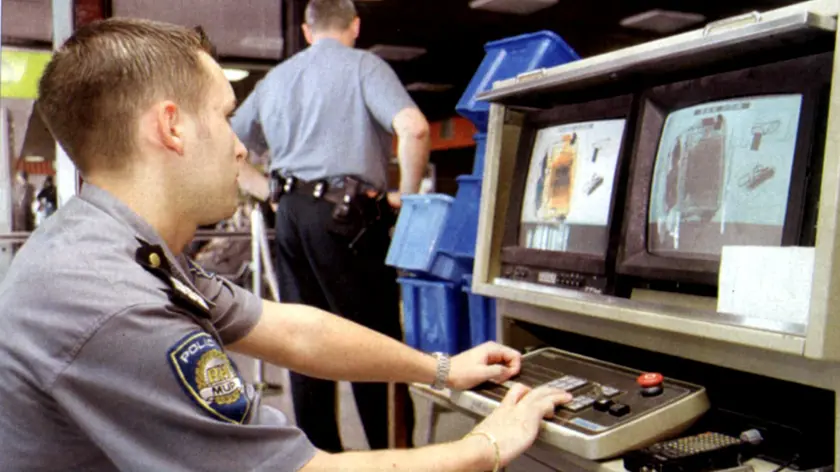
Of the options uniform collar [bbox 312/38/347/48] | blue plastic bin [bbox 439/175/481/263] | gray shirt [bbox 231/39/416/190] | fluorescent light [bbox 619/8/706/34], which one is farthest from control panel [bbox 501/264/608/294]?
fluorescent light [bbox 619/8/706/34]

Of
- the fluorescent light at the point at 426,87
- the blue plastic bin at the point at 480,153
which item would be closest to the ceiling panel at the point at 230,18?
the blue plastic bin at the point at 480,153

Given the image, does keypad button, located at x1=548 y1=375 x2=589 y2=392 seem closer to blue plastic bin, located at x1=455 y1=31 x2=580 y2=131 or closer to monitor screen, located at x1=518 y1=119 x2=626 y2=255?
monitor screen, located at x1=518 y1=119 x2=626 y2=255

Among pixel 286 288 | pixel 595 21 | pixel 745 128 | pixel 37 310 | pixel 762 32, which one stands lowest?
pixel 286 288

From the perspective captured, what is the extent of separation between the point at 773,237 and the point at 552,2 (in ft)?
23.5

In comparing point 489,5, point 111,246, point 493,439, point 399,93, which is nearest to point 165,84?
point 111,246

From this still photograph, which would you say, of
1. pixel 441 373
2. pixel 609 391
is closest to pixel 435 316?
pixel 441 373

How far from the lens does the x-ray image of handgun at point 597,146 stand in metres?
1.28

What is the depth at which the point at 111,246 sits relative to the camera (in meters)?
0.85

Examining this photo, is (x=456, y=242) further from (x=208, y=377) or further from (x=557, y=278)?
(x=208, y=377)

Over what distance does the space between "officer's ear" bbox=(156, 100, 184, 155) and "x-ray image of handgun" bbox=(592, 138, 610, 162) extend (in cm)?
69

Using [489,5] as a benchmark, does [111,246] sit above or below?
below

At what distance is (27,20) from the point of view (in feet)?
8.36

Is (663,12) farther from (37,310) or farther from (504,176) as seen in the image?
(37,310)

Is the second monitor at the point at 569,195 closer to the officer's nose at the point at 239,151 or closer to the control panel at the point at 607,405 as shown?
the control panel at the point at 607,405
